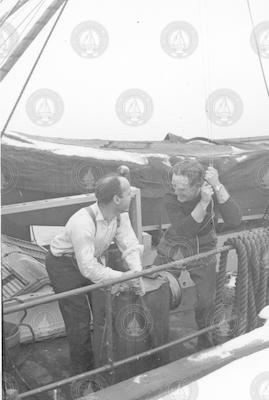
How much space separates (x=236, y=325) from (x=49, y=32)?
180 centimetres

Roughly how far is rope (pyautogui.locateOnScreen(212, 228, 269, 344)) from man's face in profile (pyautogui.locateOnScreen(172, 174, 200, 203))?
31 centimetres

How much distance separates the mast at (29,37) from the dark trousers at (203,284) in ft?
4.05

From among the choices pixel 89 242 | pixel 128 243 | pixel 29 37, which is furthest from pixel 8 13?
pixel 128 243

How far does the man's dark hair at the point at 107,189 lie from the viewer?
2.38 meters

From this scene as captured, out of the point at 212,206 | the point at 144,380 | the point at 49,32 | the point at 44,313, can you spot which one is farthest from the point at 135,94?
the point at 144,380

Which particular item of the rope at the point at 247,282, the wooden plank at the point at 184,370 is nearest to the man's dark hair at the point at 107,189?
the rope at the point at 247,282

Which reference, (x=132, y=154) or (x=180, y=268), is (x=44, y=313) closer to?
(x=180, y=268)

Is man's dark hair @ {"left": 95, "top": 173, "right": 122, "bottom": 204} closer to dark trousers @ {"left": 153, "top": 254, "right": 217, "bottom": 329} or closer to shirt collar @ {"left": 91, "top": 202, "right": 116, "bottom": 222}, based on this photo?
shirt collar @ {"left": 91, "top": 202, "right": 116, "bottom": 222}

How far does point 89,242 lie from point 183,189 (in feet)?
2.20

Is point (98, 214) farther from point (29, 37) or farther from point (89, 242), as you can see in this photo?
point (29, 37)

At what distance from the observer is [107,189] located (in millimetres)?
2418

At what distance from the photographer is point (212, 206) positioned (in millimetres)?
2695

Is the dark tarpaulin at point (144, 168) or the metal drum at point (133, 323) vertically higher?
the dark tarpaulin at point (144, 168)

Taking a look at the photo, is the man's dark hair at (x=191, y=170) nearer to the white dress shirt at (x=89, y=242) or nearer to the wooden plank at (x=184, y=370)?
the white dress shirt at (x=89, y=242)
